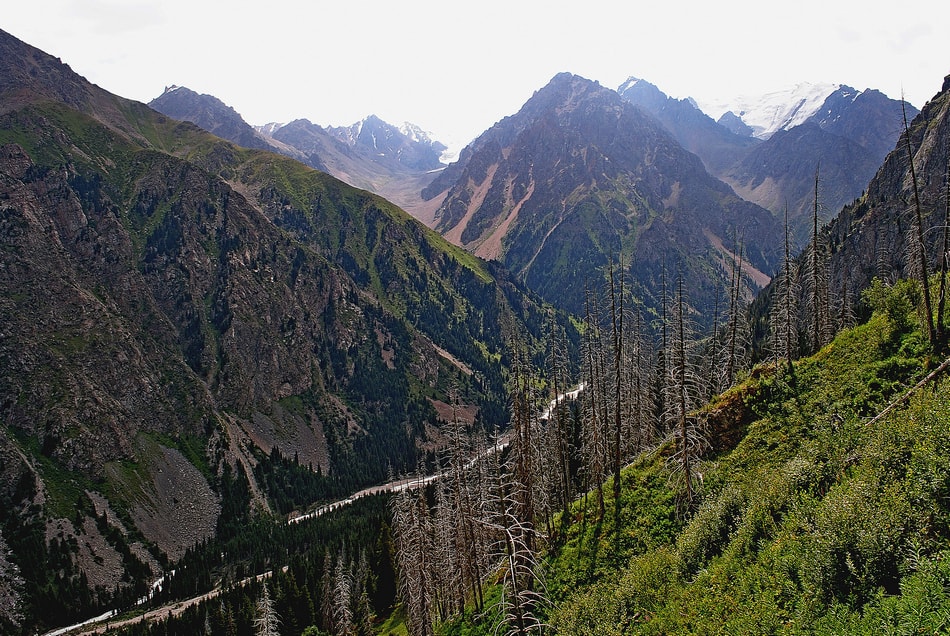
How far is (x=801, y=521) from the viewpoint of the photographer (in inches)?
669

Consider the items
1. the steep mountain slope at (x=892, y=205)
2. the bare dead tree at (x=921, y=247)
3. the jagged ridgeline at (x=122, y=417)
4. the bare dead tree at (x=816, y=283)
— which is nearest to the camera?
the bare dead tree at (x=921, y=247)

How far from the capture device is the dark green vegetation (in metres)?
12.8

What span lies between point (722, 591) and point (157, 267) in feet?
760

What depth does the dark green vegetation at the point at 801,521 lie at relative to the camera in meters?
12.8

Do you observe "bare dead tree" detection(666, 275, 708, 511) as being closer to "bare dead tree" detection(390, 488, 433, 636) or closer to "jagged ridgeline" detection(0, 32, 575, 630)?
"bare dead tree" detection(390, 488, 433, 636)

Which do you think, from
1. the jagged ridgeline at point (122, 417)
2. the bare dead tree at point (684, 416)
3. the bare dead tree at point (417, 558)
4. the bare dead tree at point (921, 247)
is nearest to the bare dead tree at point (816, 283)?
the bare dead tree at point (921, 247)

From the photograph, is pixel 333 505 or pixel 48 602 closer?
pixel 48 602

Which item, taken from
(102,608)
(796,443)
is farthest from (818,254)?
(102,608)

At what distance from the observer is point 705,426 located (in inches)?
1320

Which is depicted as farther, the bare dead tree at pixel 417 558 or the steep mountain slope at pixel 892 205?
the steep mountain slope at pixel 892 205

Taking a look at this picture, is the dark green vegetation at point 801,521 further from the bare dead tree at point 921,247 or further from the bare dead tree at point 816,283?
the bare dead tree at point 816,283

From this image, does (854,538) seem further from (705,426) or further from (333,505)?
(333,505)

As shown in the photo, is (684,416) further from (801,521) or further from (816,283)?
(816,283)

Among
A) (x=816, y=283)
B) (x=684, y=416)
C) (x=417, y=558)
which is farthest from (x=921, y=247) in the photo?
(x=417, y=558)
